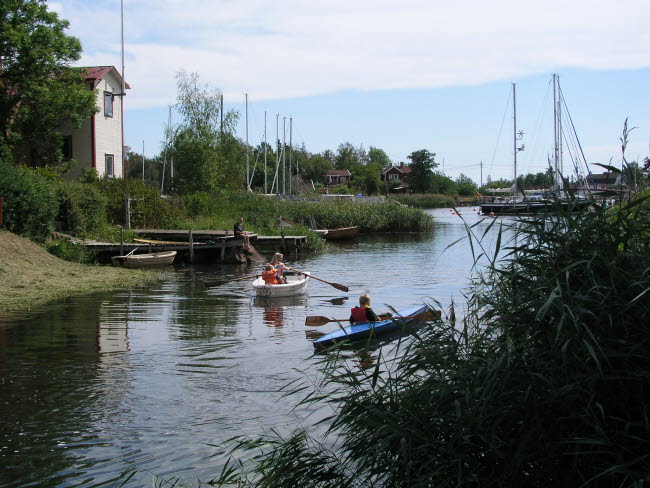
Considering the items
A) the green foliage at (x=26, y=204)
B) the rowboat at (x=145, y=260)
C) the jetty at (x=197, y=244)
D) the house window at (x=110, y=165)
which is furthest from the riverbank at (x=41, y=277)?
the house window at (x=110, y=165)

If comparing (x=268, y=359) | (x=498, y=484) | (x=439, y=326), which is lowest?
(x=268, y=359)

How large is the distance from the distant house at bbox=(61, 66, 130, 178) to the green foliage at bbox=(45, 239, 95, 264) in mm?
11964

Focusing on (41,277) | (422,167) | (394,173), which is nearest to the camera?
(41,277)

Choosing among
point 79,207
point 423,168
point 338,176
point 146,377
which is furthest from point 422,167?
point 146,377

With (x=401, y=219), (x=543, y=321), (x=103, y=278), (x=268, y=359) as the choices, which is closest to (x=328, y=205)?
(x=401, y=219)

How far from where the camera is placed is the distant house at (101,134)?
39094mm

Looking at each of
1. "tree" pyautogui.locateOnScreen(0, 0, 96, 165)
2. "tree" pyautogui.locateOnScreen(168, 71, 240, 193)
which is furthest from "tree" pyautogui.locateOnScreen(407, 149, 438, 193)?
"tree" pyautogui.locateOnScreen(0, 0, 96, 165)

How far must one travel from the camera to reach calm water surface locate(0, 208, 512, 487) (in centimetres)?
802

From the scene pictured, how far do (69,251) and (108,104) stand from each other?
54.8 feet

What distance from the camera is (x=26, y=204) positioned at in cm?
2520

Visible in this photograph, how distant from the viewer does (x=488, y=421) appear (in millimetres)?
5172

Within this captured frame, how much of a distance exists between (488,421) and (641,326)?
1.32 metres

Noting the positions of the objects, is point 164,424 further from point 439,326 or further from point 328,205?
point 328,205

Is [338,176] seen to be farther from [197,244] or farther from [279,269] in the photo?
[279,269]
